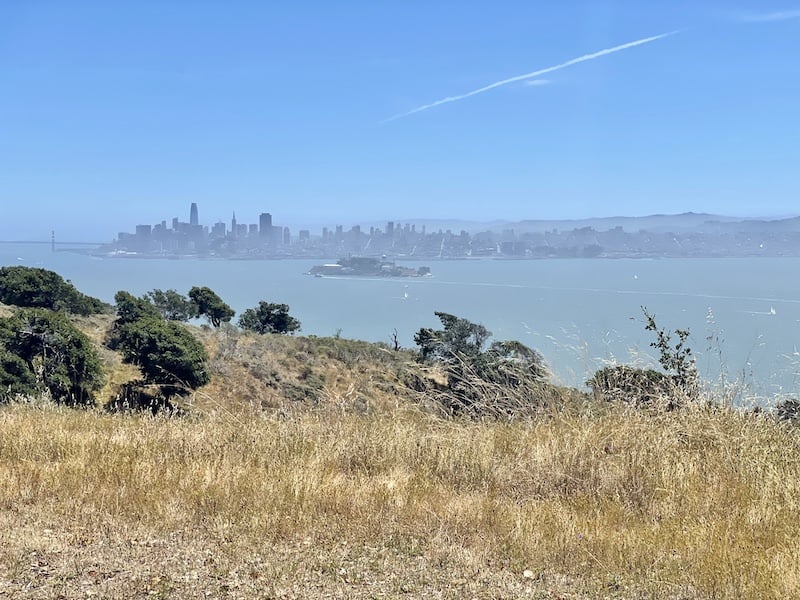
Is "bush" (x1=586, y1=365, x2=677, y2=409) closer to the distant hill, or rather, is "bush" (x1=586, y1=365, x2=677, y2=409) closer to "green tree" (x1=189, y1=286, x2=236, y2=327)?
"green tree" (x1=189, y1=286, x2=236, y2=327)

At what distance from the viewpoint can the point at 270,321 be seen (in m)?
39.5

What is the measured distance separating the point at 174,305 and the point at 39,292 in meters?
8.67

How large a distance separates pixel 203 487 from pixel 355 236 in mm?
173781

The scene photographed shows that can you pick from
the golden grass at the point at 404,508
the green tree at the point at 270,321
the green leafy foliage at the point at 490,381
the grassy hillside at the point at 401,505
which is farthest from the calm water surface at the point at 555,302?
the green tree at the point at 270,321

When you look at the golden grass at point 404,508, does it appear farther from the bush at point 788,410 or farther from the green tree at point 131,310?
the green tree at point 131,310

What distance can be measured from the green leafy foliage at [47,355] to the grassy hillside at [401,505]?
1234cm

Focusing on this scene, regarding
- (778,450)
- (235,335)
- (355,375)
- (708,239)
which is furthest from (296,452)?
(708,239)

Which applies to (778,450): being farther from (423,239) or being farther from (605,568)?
(423,239)

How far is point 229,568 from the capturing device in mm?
2508

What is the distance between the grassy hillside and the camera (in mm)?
2438

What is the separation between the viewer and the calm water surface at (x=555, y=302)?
5.50m

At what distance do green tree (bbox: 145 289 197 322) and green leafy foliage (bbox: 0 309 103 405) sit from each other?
61.0ft

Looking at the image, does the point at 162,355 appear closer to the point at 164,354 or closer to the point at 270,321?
the point at 164,354

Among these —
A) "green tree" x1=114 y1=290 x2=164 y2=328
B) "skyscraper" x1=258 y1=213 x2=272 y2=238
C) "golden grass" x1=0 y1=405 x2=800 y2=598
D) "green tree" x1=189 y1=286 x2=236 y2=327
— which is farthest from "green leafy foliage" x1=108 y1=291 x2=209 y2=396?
"skyscraper" x1=258 y1=213 x2=272 y2=238
